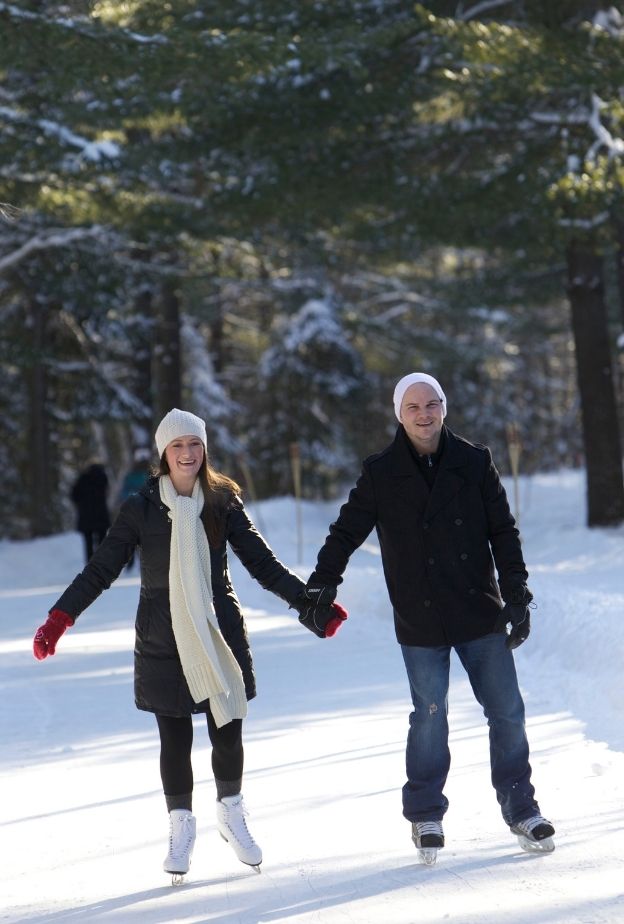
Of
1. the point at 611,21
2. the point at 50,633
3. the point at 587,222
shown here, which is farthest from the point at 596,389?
the point at 50,633

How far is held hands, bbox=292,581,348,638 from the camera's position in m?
5.82

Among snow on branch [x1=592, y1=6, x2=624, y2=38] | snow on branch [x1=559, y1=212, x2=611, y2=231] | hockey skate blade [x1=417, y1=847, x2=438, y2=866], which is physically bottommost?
hockey skate blade [x1=417, y1=847, x2=438, y2=866]

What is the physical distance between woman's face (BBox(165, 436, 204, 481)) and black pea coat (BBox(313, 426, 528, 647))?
0.59m

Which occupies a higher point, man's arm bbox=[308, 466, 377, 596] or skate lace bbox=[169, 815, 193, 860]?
man's arm bbox=[308, 466, 377, 596]

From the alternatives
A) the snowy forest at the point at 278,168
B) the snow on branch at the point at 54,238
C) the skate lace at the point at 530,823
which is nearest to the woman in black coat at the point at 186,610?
the skate lace at the point at 530,823

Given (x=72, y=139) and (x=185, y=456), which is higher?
(x=72, y=139)

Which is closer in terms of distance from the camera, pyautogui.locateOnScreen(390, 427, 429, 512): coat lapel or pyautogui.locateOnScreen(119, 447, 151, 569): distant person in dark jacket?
pyautogui.locateOnScreen(390, 427, 429, 512): coat lapel

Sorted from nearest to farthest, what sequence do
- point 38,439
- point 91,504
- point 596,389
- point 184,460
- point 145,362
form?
point 184,460 → point 596,389 → point 91,504 → point 38,439 → point 145,362

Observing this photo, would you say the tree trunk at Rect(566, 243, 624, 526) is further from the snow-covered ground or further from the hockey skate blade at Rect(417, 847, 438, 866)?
the hockey skate blade at Rect(417, 847, 438, 866)

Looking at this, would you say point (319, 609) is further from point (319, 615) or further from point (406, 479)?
point (406, 479)

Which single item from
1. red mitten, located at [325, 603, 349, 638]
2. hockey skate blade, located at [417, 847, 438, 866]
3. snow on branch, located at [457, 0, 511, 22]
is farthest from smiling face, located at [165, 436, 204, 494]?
snow on branch, located at [457, 0, 511, 22]

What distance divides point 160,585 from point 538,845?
171 centimetres

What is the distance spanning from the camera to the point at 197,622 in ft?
18.3

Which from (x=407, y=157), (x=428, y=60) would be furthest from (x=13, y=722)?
(x=407, y=157)
